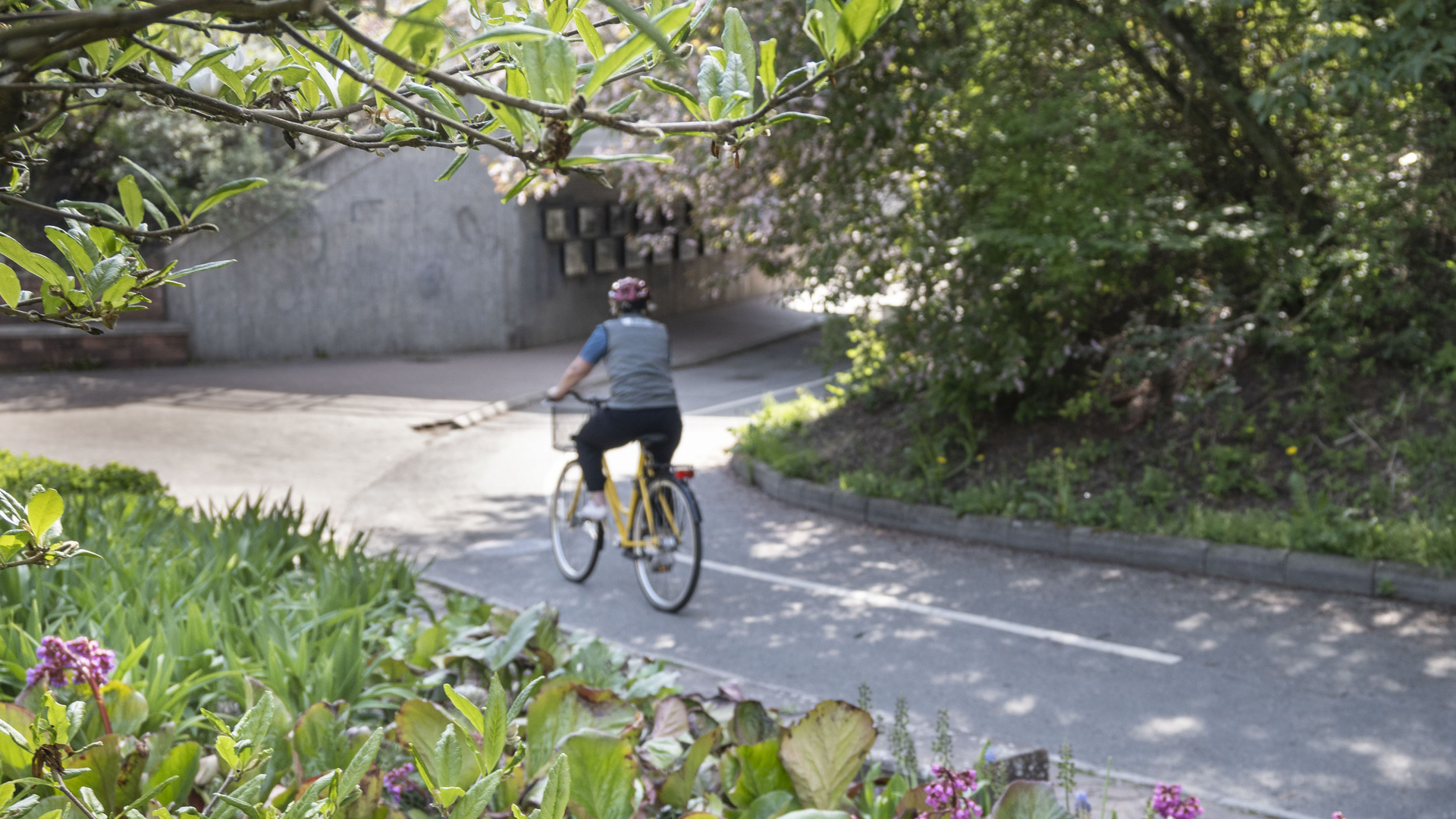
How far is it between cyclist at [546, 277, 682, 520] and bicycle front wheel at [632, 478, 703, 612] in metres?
0.26

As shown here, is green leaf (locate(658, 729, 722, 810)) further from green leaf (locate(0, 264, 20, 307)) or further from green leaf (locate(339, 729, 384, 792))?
green leaf (locate(0, 264, 20, 307))

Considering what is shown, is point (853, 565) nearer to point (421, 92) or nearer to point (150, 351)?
point (421, 92)

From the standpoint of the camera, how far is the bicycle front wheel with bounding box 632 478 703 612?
22.4 feet

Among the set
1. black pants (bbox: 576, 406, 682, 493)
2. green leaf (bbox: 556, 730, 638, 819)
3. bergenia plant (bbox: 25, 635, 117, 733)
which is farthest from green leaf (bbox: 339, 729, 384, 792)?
black pants (bbox: 576, 406, 682, 493)

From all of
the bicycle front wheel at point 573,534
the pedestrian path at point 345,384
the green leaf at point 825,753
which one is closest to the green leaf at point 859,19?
the green leaf at point 825,753

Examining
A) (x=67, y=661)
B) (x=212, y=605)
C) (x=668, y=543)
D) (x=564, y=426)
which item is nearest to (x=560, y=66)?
(x=67, y=661)

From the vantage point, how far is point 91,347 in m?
19.5

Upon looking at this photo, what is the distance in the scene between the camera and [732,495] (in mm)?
10281

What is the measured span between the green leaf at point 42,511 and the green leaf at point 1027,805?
165cm

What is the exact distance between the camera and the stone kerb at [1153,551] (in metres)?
6.67

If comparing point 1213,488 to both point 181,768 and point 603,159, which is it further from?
point 603,159

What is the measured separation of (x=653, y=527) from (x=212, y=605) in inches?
130

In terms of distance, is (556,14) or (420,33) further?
(556,14)

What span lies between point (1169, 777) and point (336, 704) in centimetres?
298
